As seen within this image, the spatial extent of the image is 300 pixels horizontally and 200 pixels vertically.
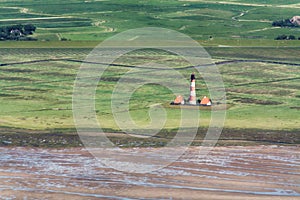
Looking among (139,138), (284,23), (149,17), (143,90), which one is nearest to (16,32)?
(149,17)

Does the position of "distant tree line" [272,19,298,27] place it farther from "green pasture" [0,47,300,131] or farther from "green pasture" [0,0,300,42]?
Result: "green pasture" [0,47,300,131]

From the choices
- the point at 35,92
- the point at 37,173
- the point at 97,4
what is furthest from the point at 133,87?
the point at 97,4

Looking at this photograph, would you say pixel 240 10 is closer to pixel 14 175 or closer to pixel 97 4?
pixel 97 4

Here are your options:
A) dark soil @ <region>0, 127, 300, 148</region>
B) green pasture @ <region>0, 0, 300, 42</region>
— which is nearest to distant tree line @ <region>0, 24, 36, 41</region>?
green pasture @ <region>0, 0, 300, 42</region>

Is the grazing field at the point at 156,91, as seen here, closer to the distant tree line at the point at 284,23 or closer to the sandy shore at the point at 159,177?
the sandy shore at the point at 159,177

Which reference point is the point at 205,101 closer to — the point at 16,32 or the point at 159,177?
the point at 159,177

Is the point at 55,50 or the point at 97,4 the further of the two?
the point at 97,4
